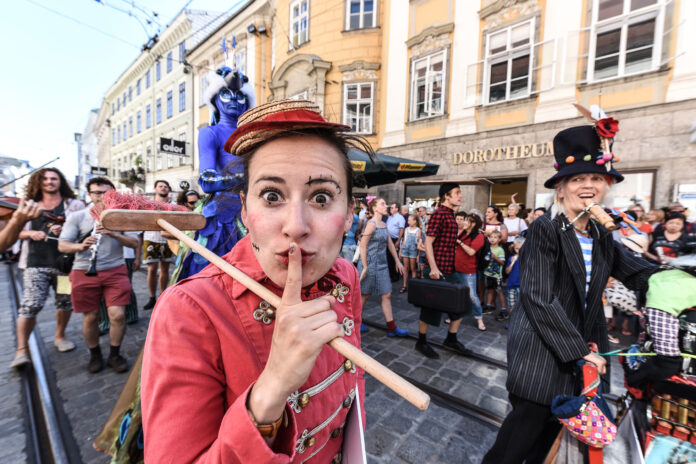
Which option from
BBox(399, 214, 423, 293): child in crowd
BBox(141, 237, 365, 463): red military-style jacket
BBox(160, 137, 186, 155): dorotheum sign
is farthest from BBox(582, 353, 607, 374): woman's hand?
BBox(160, 137, 186, 155): dorotheum sign

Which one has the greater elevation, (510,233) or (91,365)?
(510,233)

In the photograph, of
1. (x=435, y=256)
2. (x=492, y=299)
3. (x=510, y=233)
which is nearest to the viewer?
(x=435, y=256)

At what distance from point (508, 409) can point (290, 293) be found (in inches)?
119

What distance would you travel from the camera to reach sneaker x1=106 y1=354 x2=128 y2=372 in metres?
3.33

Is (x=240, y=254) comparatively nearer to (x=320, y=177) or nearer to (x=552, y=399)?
(x=320, y=177)

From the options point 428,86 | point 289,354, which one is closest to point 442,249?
point 289,354

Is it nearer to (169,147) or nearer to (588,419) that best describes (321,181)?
(588,419)

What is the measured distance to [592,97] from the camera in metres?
7.54

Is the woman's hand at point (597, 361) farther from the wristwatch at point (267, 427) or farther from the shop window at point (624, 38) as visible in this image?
the shop window at point (624, 38)

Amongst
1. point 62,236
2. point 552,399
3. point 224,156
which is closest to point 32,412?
point 62,236

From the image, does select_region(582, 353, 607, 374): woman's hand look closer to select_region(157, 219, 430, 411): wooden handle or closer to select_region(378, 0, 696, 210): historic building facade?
select_region(157, 219, 430, 411): wooden handle

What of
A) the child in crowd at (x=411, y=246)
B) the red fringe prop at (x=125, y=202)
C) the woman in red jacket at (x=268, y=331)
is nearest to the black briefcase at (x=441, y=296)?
the woman in red jacket at (x=268, y=331)

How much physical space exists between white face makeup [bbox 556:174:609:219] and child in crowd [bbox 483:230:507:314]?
11.7 feet

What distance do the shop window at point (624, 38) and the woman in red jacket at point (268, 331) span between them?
968cm
